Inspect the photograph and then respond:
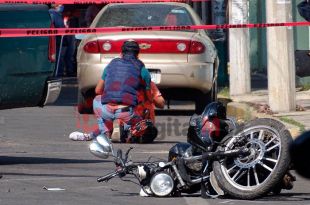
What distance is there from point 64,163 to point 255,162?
9.56ft

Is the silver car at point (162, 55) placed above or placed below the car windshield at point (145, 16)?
below

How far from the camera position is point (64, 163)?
9148 millimetres

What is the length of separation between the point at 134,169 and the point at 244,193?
88 cm

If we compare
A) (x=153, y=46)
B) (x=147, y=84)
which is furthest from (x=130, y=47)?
(x=153, y=46)

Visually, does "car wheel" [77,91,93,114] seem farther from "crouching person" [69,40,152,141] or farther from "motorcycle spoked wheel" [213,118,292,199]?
"motorcycle spoked wheel" [213,118,292,199]

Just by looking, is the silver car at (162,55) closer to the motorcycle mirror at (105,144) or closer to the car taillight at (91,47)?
the car taillight at (91,47)

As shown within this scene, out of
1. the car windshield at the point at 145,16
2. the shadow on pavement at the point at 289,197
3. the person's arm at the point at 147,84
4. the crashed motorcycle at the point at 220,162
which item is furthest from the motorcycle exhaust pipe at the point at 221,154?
the car windshield at the point at 145,16

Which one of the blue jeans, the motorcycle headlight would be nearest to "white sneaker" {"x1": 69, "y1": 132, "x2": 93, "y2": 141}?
the blue jeans

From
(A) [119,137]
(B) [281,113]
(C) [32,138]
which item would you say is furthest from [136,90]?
(B) [281,113]

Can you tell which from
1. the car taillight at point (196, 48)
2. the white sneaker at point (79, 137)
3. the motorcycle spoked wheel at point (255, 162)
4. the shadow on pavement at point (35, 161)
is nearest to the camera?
the motorcycle spoked wheel at point (255, 162)

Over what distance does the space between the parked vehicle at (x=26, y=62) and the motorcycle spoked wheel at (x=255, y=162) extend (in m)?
2.60

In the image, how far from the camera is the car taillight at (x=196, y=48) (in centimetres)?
1326

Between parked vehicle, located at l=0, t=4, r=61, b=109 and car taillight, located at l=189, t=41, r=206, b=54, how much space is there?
4.13 meters

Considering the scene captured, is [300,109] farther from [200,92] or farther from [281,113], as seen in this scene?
[200,92]
